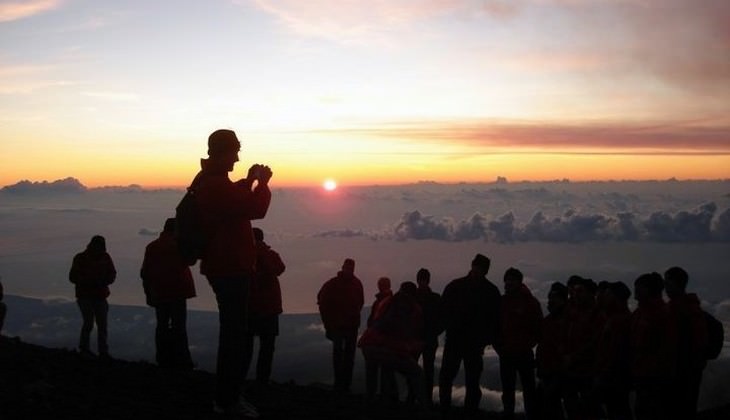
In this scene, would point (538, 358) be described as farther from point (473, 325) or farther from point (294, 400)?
point (294, 400)

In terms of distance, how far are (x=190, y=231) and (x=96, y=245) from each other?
612cm

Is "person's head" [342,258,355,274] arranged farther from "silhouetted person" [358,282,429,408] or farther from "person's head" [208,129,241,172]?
"person's head" [208,129,241,172]

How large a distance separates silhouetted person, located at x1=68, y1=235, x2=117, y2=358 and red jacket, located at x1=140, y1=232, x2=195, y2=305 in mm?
1291

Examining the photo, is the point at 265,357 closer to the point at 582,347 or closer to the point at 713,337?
the point at 582,347

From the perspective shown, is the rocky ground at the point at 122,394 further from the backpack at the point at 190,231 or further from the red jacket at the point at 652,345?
the red jacket at the point at 652,345

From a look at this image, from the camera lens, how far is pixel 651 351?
825 centimetres

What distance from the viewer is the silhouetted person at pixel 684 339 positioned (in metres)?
8.41

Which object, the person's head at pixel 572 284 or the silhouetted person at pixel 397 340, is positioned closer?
the silhouetted person at pixel 397 340

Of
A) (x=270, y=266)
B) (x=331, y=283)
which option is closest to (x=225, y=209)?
(x=270, y=266)

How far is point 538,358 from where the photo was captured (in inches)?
402

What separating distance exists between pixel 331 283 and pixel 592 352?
5940 millimetres

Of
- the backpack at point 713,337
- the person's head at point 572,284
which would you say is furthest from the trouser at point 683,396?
the person's head at point 572,284

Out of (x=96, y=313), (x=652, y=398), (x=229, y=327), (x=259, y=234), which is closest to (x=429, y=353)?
(x=259, y=234)

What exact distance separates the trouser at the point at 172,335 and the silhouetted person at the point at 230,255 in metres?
4.12
